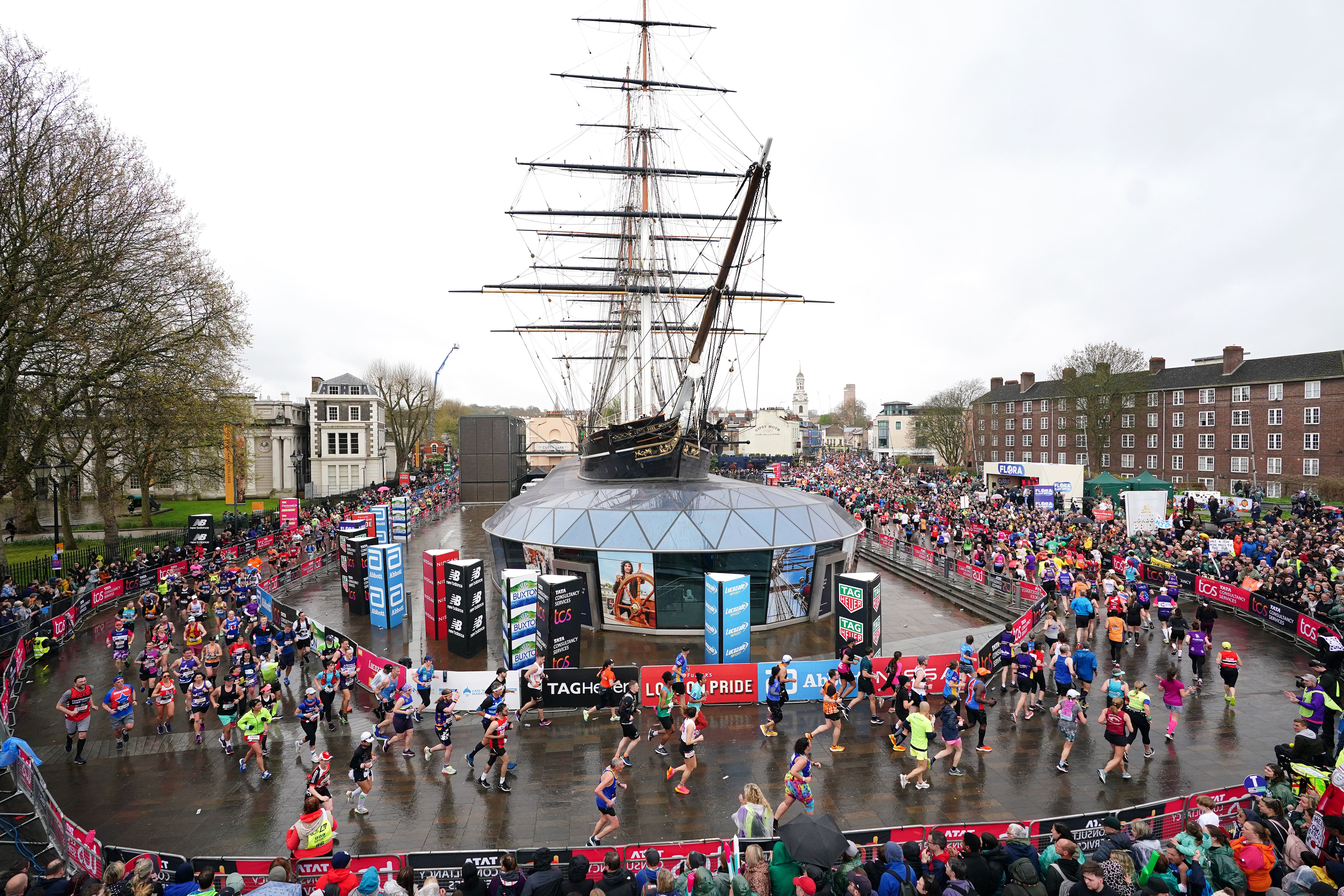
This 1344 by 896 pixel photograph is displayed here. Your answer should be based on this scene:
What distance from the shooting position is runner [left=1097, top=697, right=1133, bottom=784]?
966 centimetres

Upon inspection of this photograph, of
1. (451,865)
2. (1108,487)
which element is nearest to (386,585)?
(451,865)

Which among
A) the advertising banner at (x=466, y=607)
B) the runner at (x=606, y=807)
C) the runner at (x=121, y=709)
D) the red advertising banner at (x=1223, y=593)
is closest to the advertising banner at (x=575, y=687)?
the advertising banner at (x=466, y=607)

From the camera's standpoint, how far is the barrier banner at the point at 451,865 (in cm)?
691

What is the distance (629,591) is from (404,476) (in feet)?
161

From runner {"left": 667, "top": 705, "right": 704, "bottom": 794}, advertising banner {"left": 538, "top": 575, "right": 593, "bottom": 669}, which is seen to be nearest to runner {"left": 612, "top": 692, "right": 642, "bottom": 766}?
runner {"left": 667, "top": 705, "right": 704, "bottom": 794}

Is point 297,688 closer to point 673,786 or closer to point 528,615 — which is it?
point 528,615

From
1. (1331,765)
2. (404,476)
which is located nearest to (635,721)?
(1331,765)

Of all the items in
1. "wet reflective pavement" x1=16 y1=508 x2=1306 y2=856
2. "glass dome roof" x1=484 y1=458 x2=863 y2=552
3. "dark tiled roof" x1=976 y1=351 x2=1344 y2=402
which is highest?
"dark tiled roof" x1=976 y1=351 x2=1344 y2=402

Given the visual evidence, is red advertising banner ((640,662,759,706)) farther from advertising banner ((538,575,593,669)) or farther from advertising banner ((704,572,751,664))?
advertising banner ((538,575,593,669))

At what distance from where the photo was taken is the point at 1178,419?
190 feet

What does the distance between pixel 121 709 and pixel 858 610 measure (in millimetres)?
15098

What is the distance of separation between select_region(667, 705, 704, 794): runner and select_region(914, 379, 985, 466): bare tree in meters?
77.5

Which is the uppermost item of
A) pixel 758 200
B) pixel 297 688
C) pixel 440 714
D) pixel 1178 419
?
pixel 758 200

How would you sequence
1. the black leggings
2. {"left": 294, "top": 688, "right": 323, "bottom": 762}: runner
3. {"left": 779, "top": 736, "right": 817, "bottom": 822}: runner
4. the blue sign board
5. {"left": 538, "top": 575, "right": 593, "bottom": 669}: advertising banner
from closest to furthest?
{"left": 779, "top": 736, "right": 817, "bottom": 822}: runner < the black leggings < {"left": 294, "top": 688, "right": 323, "bottom": 762}: runner < {"left": 538, "top": 575, "right": 593, "bottom": 669}: advertising banner < the blue sign board
